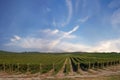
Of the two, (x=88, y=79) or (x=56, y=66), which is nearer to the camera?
(x=88, y=79)

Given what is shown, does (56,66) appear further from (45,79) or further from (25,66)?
(45,79)

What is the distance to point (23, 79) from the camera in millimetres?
37375

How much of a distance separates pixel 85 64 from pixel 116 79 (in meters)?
30.2

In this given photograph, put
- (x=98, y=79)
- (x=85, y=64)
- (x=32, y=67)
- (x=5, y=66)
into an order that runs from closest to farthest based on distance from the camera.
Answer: (x=98, y=79) → (x=32, y=67) → (x=5, y=66) → (x=85, y=64)

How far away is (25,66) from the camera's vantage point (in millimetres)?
54156

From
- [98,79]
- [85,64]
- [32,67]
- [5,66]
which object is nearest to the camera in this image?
[98,79]

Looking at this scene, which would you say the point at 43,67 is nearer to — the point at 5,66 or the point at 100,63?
the point at 5,66

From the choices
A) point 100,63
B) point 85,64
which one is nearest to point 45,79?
point 85,64

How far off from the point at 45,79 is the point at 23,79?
11.8 ft

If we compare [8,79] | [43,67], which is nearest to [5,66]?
[43,67]

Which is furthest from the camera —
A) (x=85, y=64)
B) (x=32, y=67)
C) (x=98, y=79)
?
(x=85, y=64)

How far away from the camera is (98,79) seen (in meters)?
36.1

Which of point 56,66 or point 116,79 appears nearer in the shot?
point 116,79

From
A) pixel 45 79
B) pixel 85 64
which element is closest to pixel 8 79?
pixel 45 79
